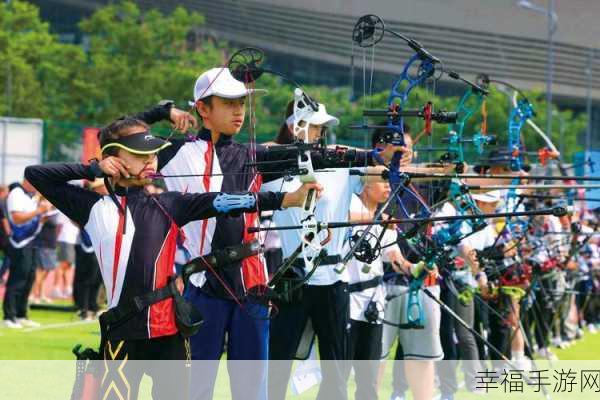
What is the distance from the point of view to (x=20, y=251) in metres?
16.6

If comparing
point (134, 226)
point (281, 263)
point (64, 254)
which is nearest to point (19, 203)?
point (64, 254)

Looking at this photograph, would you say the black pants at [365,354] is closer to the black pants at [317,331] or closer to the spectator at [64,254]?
the black pants at [317,331]

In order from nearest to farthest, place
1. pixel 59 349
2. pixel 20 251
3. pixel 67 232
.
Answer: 1. pixel 59 349
2. pixel 20 251
3. pixel 67 232

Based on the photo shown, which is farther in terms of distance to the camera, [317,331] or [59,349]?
[59,349]

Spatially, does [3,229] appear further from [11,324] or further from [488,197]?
[488,197]

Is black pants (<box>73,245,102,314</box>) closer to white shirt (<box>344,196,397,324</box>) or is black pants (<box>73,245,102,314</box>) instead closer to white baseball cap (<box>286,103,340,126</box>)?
white shirt (<box>344,196,397,324</box>)

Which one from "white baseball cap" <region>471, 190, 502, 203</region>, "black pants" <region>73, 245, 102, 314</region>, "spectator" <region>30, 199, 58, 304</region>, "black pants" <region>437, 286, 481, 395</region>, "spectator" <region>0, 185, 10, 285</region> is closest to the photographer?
"white baseball cap" <region>471, 190, 502, 203</region>

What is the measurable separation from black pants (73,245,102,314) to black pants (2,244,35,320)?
44.7 inches

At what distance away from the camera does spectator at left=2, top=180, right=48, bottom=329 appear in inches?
640

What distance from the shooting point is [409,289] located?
9750mm

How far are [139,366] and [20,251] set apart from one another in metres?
10.6

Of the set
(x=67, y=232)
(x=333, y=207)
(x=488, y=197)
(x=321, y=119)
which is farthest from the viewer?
(x=67, y=232)

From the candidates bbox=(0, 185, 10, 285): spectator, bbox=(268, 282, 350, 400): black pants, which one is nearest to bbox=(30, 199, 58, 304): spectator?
bbox=(0, 185, 10, 285): spectator

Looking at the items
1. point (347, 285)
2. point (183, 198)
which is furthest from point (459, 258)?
point (183, 198)
